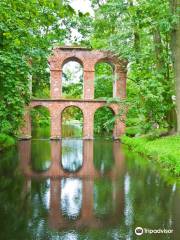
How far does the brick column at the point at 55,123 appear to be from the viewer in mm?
31141

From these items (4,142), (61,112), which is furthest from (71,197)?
(61,112)

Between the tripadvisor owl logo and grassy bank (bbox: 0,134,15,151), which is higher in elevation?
grassy bank (bbox: 0,134,15,151)

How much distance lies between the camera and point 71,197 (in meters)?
10.1

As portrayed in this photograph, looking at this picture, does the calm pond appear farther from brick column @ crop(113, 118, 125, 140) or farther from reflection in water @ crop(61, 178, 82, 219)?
brick column @ crop(113, 118, 125, 140)

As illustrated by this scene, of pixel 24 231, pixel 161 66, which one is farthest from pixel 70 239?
pixel 161 66

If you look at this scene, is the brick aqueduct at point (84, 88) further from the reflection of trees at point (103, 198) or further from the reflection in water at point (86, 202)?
the reflection of trees at point (103, 198)

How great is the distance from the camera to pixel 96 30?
27.9 meters

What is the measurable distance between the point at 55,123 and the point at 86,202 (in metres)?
21.9

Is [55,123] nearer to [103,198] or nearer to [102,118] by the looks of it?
[102,118]

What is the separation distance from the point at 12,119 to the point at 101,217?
13.8 meters

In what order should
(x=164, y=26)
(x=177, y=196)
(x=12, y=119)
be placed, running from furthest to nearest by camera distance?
(x=12, y=119)
(x=164, y=26)
(x=177, y=196)

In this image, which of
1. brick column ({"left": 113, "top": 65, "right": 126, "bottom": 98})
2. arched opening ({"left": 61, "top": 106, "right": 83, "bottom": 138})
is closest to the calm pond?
brick column ({"left": 113, "top": 65, "right": 126, "bottom": 98})

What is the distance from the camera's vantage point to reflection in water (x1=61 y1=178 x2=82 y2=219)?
8.73m

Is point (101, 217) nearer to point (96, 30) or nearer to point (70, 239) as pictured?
point (70, 239)
